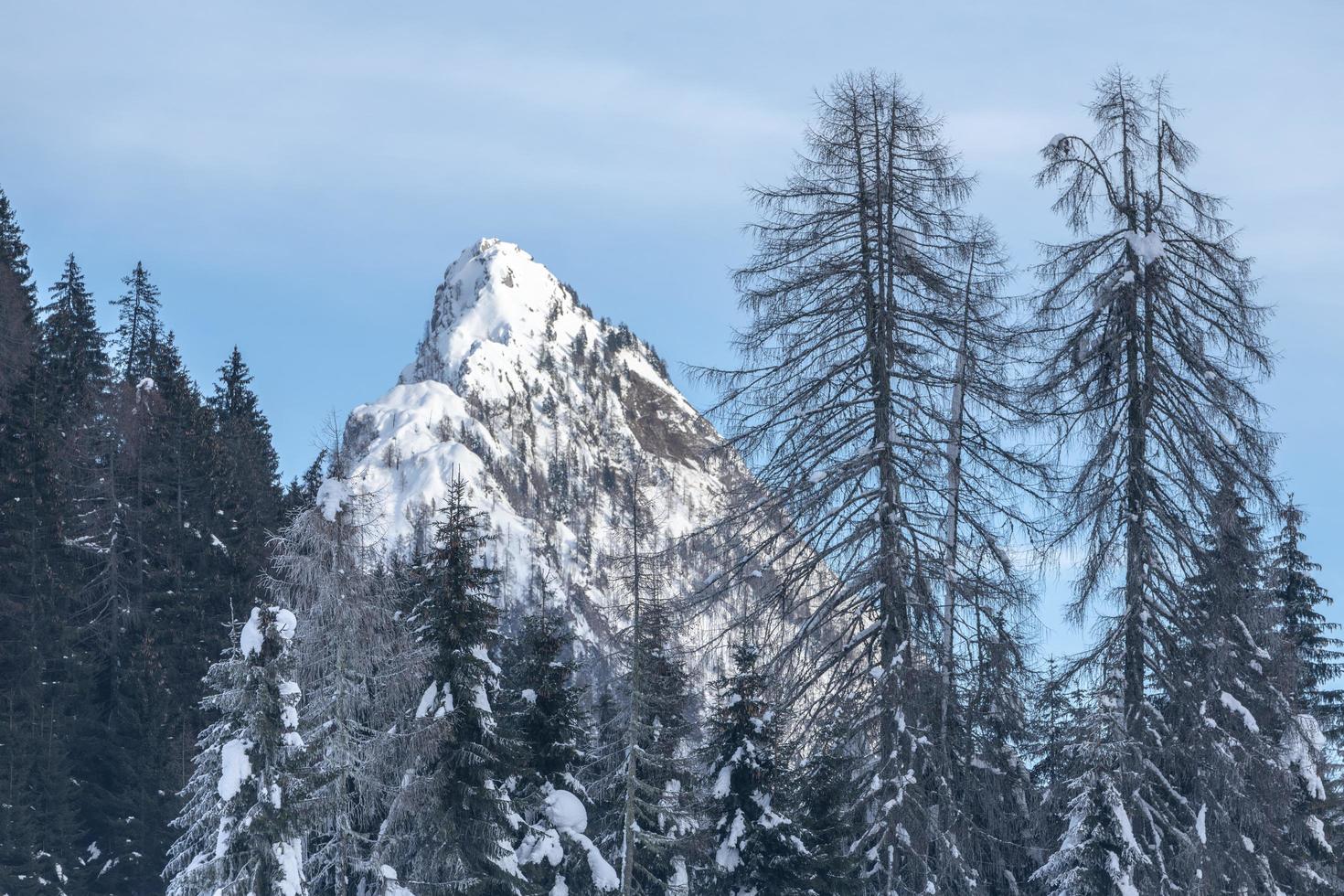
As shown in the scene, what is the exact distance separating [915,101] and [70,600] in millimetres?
38106

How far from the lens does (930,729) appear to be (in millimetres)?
19609

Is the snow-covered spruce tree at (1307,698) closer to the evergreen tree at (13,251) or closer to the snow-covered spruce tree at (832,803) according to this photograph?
the snow-covered spruce tree at (832,803)

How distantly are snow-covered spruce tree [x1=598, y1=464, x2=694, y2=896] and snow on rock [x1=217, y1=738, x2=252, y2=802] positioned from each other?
22.8ft

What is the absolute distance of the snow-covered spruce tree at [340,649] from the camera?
71.1 feet

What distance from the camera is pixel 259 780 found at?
1964 cm

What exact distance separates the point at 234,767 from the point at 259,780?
17.3 inches

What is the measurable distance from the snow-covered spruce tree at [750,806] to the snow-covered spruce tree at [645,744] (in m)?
1.00

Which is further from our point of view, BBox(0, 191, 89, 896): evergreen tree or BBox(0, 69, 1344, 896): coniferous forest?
BBox(0, 191, 89, 896): evergreen tree

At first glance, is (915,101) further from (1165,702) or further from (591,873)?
(591,873)

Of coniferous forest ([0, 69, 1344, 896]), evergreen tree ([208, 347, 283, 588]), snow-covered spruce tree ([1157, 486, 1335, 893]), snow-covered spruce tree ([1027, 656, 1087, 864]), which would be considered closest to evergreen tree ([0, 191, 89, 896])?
evergreen tree ([208, 347, 283, 588])

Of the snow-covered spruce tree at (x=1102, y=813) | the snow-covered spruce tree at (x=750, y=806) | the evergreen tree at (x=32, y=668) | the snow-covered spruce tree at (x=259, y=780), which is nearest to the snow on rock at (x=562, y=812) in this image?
the snow-covered spruce tree at (x=750, y=806)

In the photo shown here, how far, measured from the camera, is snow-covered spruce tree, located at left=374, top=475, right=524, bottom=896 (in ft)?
76.1

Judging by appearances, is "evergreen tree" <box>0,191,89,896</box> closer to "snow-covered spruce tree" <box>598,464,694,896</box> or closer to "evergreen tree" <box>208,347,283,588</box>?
"evergreen tree" <box>208,347,283,588</box>

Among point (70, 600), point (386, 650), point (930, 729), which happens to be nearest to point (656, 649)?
point (386, 650)
